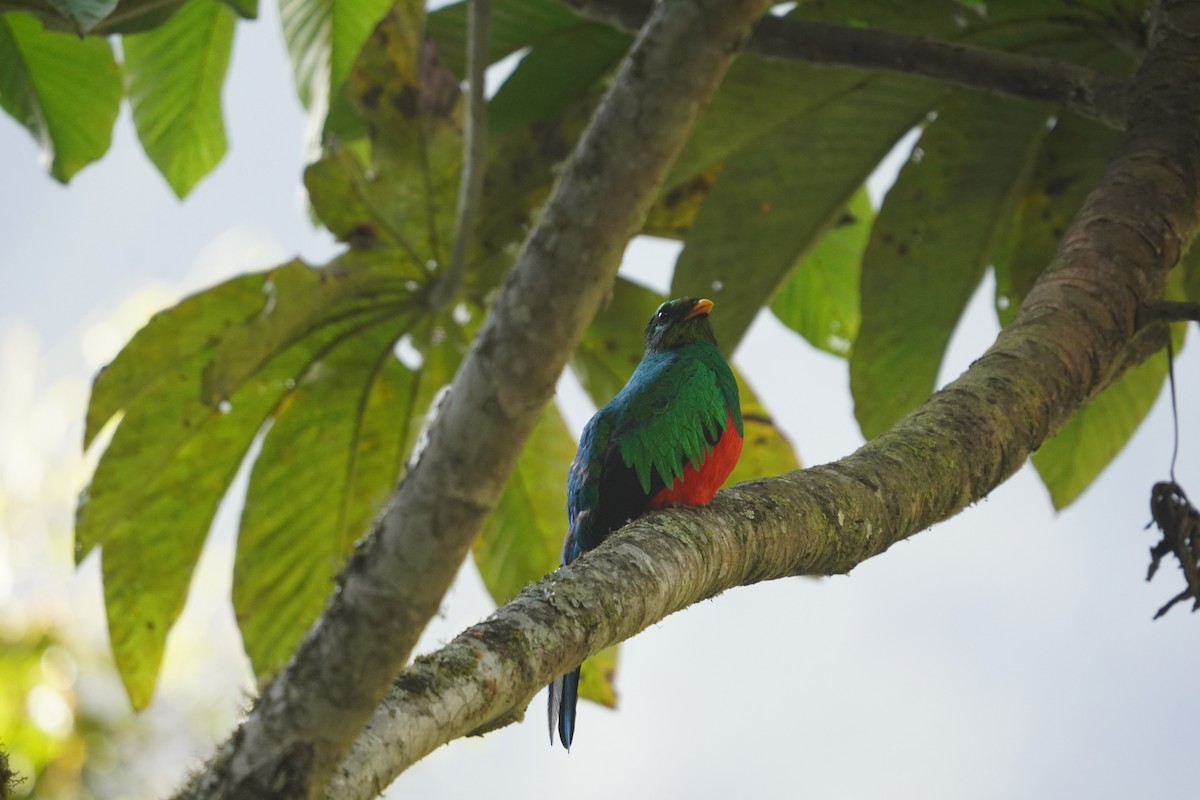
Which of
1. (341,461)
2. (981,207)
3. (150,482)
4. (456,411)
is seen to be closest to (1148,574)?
(981,207)

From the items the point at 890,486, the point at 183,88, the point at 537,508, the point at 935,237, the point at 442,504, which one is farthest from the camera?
the point at 183,88

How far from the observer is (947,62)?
3311 mm

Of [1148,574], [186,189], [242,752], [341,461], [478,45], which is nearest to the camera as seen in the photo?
[242,752]

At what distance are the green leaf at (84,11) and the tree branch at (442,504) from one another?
6.11 feet

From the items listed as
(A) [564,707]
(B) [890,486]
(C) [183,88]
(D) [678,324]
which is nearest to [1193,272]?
(D) [678,324]

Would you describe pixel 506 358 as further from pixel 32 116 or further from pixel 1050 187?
pixel 32 116

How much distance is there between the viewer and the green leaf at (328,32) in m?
4.30

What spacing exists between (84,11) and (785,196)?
210 cm

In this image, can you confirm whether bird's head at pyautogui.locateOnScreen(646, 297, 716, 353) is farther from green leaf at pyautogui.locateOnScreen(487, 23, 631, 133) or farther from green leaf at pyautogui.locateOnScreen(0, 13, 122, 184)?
green leaf at pyautogui.locateOnScreen(0, 13, 122, 184)

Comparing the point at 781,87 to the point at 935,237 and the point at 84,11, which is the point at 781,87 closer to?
the point at 935,237

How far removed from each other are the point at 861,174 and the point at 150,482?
2.46 metres

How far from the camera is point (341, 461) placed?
4.32m

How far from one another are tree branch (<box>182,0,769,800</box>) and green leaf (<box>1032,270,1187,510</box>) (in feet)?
10.9

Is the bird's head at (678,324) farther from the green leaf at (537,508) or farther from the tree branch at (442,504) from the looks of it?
the tree branch at (442,504)
